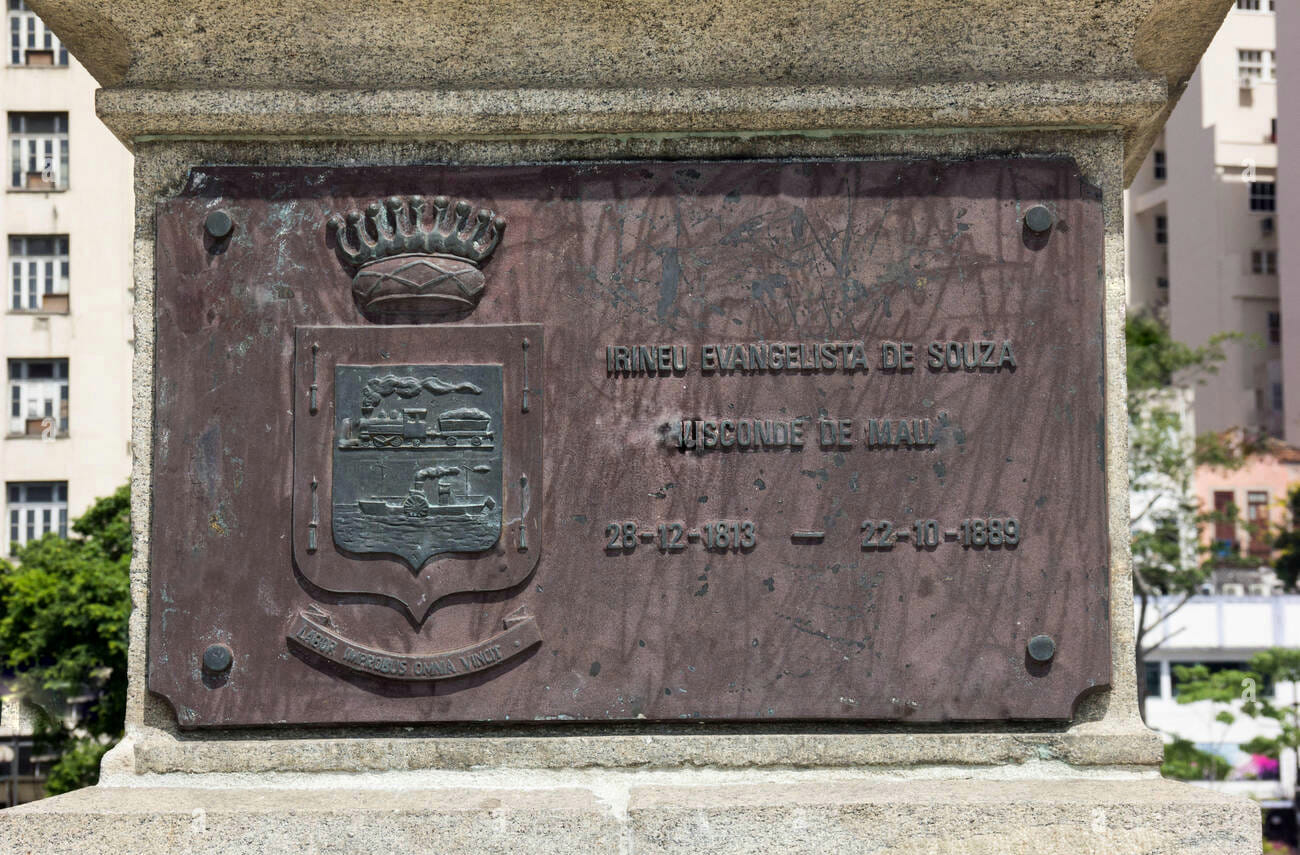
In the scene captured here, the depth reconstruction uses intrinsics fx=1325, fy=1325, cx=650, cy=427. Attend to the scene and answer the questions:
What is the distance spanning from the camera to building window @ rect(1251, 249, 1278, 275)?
4591 centimetres

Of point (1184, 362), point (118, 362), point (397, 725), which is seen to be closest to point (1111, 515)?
point (397, 725)

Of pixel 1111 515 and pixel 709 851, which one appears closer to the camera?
pixel 709 851

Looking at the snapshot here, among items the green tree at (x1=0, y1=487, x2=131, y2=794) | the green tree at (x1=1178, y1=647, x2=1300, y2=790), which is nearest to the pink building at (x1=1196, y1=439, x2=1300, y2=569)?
the green tree at (x1=1178, y1=647, x2=1300, y2=790)

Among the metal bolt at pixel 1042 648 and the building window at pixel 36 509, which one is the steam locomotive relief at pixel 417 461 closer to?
the metal bolt at pixel 1042 648

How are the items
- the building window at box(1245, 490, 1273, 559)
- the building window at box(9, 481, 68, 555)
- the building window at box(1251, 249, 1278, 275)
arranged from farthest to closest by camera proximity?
the building window at box(1251, 249, 1278, 275) → the building window at box(1245, 490, 1273, 559) → the building window at box(9, 481, 68, 555)

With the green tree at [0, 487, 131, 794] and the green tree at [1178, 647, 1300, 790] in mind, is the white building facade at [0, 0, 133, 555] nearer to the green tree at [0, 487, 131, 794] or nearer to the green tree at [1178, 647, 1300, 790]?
the green tree at [0, 487, 131, 794]

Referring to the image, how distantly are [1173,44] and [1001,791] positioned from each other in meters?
2.19

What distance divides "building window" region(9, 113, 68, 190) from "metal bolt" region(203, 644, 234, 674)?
107 ft

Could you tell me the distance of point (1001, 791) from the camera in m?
3.49

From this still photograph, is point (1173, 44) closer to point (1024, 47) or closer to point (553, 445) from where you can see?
point (1024, 47)

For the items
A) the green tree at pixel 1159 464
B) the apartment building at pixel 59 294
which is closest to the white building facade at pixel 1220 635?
the green tree at pixel 1159 464

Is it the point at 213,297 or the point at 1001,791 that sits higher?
the point at 213,297

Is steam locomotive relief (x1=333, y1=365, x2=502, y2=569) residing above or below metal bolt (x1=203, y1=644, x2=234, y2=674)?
above

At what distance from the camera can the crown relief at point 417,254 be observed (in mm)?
3705
